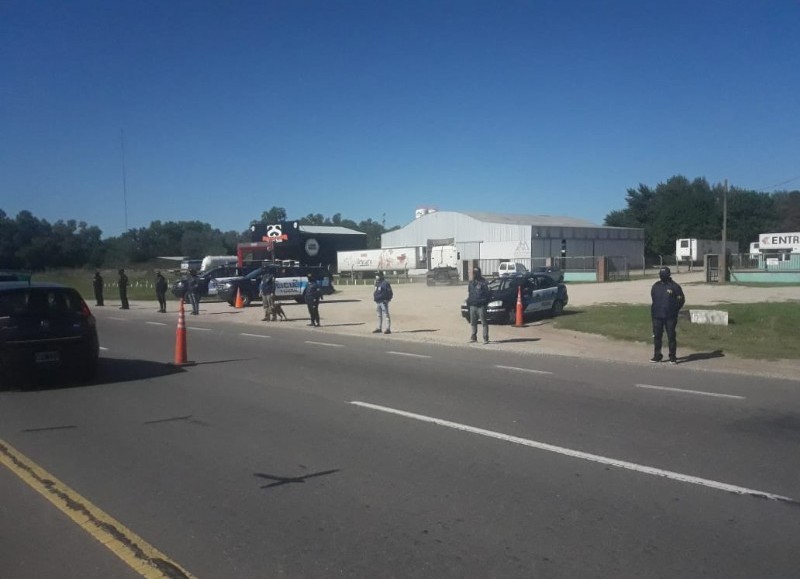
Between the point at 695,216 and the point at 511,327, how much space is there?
296 ft

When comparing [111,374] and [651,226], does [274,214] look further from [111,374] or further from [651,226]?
[111,374]

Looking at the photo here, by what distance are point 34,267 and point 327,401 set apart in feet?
143

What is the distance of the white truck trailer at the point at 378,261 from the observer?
70750 mm

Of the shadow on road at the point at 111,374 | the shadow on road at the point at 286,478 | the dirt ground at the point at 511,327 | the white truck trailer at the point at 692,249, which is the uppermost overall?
the white truck trailer at the point at 692,249

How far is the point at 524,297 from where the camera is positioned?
2378 cm

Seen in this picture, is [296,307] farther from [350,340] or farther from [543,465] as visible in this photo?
[543,465]

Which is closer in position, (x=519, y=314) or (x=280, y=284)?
(x=519, y=314)

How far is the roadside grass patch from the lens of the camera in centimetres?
1658

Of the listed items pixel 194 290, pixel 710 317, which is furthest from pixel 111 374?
pixel 194 290

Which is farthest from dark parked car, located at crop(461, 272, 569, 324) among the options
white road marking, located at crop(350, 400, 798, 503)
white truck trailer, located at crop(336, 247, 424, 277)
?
white truck trailer, located at crop(336, 247, 424, 277)

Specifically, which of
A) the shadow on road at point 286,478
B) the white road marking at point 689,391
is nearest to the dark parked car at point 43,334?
the shadow on road at point 286,478

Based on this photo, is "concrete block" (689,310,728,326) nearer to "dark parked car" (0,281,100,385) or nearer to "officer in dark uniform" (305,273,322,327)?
"officer in dark uniform" (305,273,322,327)

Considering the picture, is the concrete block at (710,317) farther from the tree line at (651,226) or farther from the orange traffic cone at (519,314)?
the tree line at (651,226)

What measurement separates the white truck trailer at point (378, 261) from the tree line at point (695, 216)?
49.7 meters
